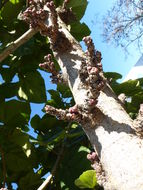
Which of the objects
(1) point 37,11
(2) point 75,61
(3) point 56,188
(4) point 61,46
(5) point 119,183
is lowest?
(5) point 119,183

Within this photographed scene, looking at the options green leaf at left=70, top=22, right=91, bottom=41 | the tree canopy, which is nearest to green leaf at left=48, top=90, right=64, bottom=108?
the tree canopy

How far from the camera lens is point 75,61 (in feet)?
4.26

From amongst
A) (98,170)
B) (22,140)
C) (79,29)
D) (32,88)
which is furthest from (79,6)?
(98,170)

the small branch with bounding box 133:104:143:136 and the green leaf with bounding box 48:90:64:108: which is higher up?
the green leaf with bounding box 48:90:64:108

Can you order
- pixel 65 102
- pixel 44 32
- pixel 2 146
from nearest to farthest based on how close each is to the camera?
pixel 44 32 → pixel 2 146 → pixel 65 102

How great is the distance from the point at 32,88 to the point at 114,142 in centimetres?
141

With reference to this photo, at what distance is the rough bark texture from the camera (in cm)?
87

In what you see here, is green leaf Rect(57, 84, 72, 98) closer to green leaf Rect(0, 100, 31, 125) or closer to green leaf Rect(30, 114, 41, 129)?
green leaf Rect(30, 114, 41, 129)

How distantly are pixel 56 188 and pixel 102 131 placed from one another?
1.18m

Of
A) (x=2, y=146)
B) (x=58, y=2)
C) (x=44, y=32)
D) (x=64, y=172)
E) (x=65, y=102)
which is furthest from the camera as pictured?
(x=65, y=102)

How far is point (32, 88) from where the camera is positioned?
2.31 meters

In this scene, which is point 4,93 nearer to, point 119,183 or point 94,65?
point 94,65

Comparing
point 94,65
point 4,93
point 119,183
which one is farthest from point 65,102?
point 119,183

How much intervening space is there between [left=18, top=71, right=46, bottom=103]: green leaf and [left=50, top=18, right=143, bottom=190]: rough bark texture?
1079 mm
